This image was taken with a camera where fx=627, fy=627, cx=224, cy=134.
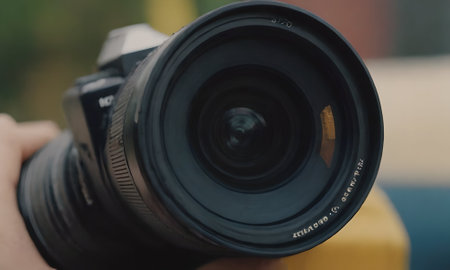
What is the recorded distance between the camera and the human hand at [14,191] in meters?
1.07

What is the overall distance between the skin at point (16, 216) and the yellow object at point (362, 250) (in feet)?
0.49

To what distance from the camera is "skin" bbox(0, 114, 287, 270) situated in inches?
39.6

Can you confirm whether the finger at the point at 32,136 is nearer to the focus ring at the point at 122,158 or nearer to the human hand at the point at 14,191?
the human hand at the point at 14,191

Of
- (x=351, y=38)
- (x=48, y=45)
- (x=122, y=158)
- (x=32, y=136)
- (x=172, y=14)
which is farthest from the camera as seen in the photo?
(x=351, y=38)

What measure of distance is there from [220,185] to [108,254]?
39 cm

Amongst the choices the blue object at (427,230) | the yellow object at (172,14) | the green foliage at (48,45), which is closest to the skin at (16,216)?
the blue object at (427,230)

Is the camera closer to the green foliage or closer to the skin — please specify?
the skin

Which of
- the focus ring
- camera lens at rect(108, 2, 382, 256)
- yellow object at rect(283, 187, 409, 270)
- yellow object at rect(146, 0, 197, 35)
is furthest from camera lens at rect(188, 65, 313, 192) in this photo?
yellow object at rect(146, 0, 197, 35)

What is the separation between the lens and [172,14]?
4914 mm

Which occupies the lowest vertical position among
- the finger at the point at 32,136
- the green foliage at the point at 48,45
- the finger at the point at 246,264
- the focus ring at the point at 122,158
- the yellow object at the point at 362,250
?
the green foliage at the point at 48,45

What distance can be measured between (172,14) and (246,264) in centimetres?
412

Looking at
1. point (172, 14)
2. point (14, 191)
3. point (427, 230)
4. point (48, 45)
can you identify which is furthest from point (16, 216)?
point (48, 45)

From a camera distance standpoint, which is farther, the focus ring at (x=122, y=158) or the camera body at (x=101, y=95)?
the camera body at (x=101, y=95)

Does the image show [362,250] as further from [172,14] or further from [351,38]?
[351,38]
